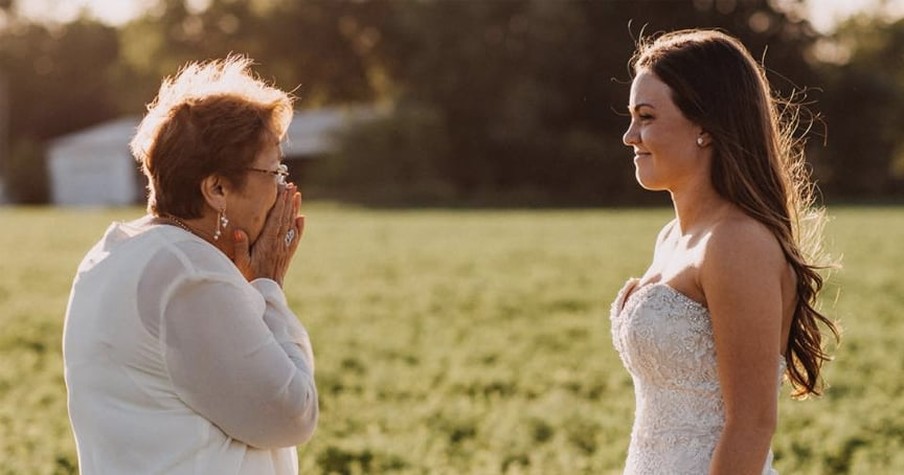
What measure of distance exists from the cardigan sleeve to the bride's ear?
0.24m

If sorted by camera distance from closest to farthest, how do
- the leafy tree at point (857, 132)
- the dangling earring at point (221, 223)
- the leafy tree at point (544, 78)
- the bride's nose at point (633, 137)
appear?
1. the dangling earring at point (221, 223)
2. the bride's nose at point (633, 137)
3. the leafy tree at point (544, 78)
4. the leafy tree at point (857, 132)

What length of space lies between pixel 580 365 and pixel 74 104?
93.7m

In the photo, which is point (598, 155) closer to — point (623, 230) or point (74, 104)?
point (623, 230)

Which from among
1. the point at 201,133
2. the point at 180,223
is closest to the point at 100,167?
the point at 180,223

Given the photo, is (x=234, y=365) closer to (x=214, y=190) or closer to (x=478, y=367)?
(x=214, y=190)

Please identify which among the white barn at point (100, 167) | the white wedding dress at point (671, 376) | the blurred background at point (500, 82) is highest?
the white wedding dress at point (671, 376)

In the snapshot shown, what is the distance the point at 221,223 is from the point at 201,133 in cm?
26

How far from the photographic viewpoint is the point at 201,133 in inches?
123

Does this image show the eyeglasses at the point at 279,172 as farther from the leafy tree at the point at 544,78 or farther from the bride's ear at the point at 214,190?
the leafy tree at the point at 544,78

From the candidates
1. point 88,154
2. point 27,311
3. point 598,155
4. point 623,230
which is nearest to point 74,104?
point 88,154

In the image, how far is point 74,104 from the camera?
9862 cm

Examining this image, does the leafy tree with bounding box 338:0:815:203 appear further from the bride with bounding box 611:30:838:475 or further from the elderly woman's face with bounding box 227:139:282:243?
the elderly woman's face with bounding box 227:139:282:243

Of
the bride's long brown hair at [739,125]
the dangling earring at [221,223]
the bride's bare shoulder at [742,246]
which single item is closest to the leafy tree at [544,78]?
the bride's long brown hair at [739,125]

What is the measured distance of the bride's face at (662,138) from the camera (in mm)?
3428
